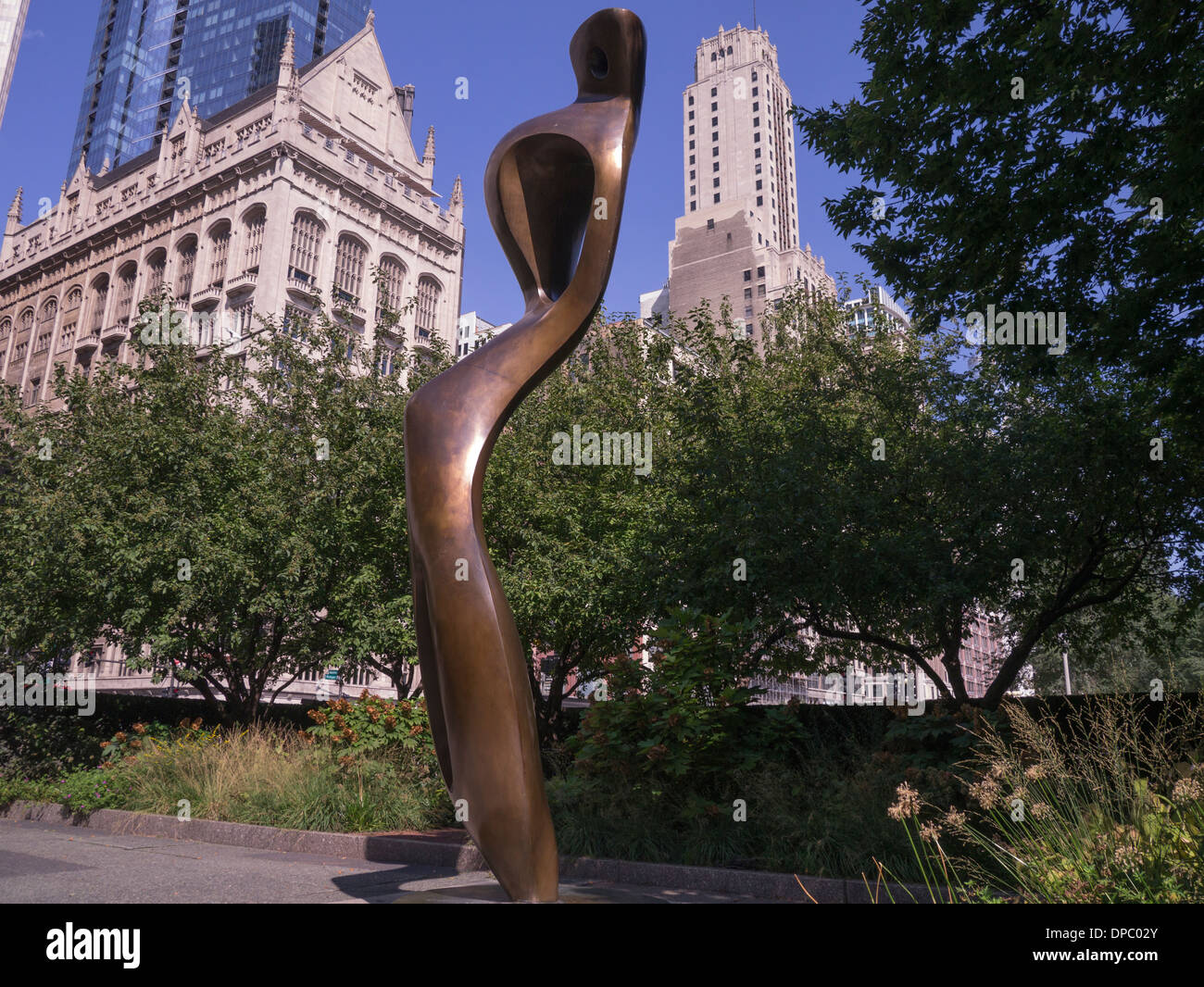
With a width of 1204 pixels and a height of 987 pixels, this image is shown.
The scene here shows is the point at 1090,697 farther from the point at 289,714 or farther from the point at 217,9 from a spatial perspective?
the point at 217,9

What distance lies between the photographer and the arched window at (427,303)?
155 ft

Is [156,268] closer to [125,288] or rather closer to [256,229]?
[125,288]

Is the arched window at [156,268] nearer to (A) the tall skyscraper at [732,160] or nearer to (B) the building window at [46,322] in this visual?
(B) the building window at [46,322]

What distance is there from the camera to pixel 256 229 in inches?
1658

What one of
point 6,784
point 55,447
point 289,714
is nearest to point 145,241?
point 55,447

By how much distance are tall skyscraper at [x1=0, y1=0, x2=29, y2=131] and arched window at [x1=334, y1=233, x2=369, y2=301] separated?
14.5 meters

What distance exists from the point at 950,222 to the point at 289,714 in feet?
49.8

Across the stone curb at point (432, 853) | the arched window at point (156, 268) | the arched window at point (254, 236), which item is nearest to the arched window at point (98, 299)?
the arched window at point (156, 268)

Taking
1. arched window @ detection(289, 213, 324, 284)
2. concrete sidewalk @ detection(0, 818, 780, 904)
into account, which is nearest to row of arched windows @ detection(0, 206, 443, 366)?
arched window @ detection(289, 213, 324, 284)

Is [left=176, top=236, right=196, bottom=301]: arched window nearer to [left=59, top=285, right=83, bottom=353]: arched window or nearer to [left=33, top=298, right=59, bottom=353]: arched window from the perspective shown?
[left=59, top=285, right=83, bottom=353]: arched window

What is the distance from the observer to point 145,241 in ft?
156

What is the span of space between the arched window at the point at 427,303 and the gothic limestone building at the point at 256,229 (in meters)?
0.10

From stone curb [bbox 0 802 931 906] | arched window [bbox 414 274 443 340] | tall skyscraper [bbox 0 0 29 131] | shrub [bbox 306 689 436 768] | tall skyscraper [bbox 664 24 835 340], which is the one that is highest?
tall skyscraper [bbox 664 24 835 340]

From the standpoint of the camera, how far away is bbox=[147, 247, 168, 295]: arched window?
46500 millimetres
